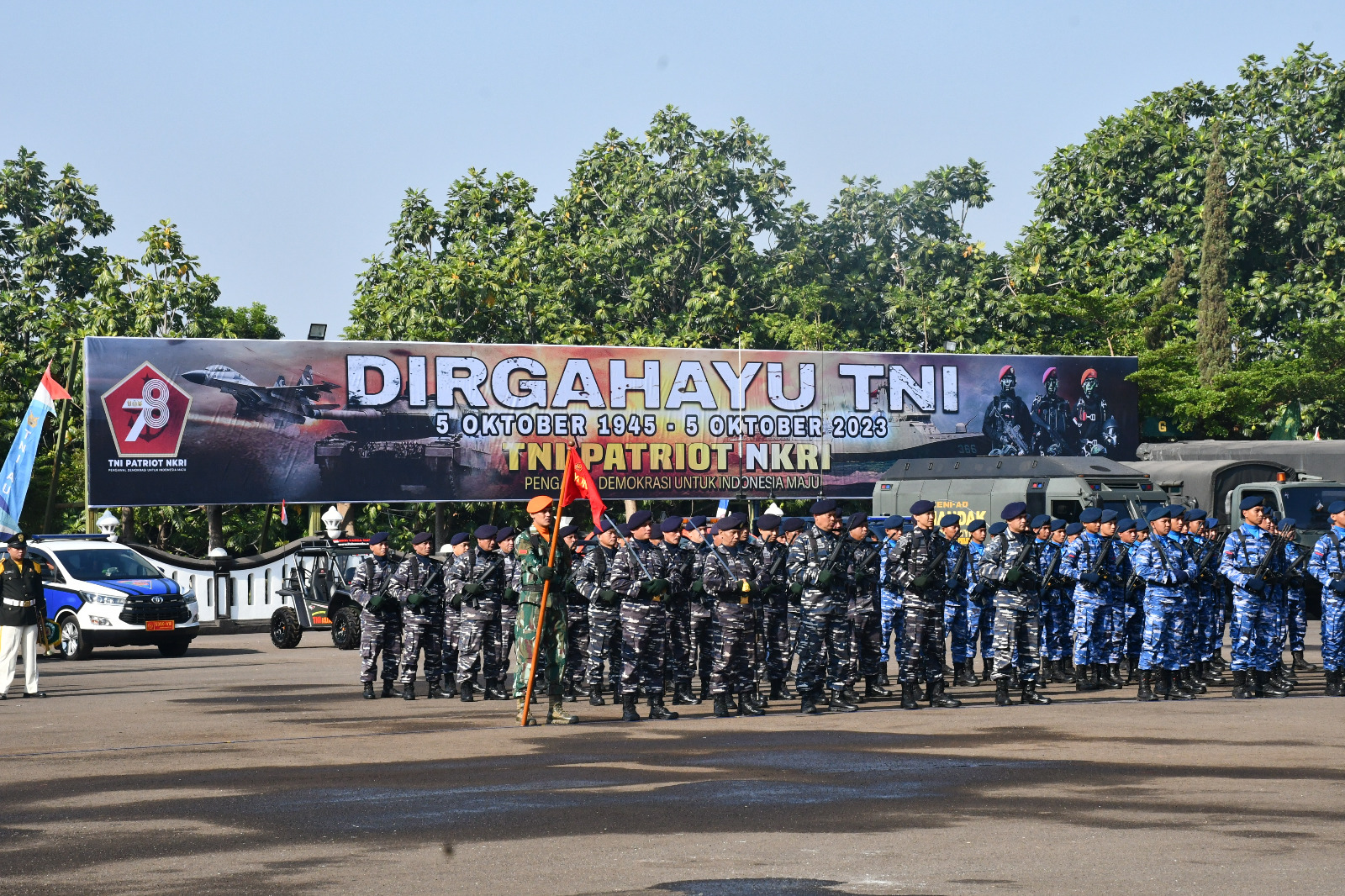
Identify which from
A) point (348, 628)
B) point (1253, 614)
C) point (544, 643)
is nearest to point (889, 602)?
point (1253, 614)

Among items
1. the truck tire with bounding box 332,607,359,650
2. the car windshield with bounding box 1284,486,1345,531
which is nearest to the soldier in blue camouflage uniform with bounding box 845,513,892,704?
the truck tire with bounding box 332,607,359,650

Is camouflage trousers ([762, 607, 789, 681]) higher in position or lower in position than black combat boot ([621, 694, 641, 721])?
higher

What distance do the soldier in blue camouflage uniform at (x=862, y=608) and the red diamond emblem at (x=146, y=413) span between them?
2253 cm

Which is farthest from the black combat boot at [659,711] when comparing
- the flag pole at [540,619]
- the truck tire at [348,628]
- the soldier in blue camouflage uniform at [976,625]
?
the truck tire at [348,628]

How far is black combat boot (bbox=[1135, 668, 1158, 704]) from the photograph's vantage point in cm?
1548

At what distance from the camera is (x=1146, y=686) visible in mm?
15570

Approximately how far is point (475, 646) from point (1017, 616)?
17.5 feet

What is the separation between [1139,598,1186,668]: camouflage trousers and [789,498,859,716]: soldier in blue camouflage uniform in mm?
3019

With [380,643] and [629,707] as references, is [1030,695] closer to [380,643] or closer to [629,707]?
[629,707]

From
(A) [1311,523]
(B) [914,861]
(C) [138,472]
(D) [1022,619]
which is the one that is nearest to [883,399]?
(A) [1311,523]

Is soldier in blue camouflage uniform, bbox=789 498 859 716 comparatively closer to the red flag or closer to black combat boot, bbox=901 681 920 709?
black combat boot, bbox=901 681 920 709

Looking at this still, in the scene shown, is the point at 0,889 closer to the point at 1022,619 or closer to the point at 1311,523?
the point at 1022,619

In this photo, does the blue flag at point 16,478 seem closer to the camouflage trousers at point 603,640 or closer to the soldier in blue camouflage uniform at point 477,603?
the soldier in blue camouflage uniform at point 477,603

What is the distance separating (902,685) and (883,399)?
86.4 feet
